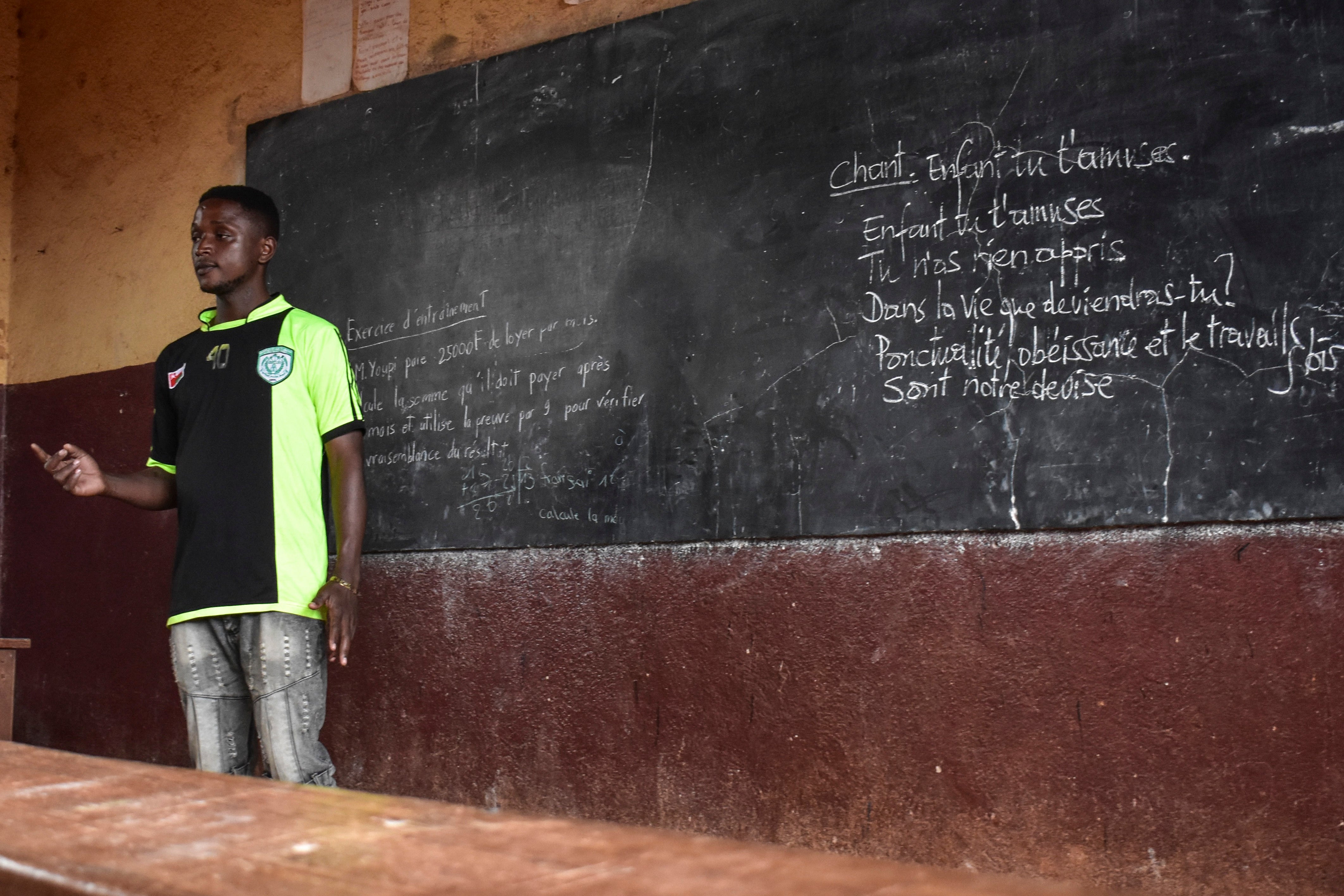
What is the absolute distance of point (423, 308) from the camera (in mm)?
4078

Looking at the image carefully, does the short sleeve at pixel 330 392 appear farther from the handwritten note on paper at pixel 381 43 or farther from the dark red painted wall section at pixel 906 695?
the handwritten note on paper at pixel 381 43

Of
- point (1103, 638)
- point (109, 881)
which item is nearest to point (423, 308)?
point (1103, 638)

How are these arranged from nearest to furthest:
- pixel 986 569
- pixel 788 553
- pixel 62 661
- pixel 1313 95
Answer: pixel 1313 95
pixel 986 569
pixel 788 553
pixel 62 661

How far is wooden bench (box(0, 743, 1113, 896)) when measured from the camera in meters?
0.76

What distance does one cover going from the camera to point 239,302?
9.86 ft

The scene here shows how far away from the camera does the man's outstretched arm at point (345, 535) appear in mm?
2578

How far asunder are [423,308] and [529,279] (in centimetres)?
47

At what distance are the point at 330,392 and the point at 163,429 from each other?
0.56 m

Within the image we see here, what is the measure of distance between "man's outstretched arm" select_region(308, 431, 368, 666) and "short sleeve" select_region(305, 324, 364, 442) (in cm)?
3

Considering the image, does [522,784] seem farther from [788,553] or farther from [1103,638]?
[1103,638]

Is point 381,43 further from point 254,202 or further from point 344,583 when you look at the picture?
point 344,583

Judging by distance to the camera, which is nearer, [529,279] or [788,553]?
[788,553]

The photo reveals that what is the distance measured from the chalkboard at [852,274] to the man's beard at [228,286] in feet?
3.32

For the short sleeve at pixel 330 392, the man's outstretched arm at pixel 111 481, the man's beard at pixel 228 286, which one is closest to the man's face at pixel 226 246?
the man's beard at pixel 228 286
